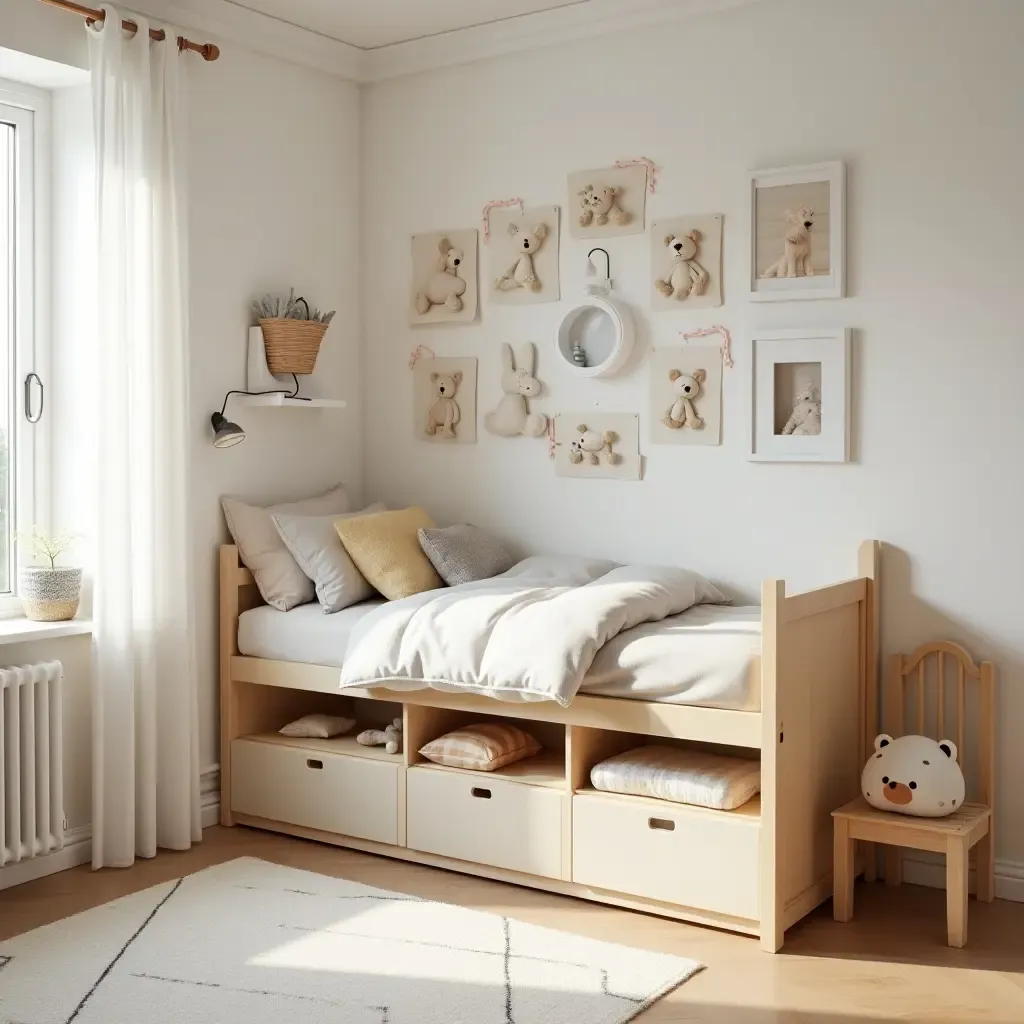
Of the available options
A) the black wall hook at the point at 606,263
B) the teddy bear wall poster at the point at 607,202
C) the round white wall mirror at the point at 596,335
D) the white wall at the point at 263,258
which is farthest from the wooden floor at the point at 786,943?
the teddy bear wall poster at the point at 607,202

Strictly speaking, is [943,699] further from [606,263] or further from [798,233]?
[606,263]

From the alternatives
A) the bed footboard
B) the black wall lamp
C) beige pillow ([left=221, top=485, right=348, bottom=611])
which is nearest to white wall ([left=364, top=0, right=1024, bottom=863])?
the bed footboard

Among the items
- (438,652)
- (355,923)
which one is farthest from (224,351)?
(355,923)

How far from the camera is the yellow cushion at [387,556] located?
3.74 m

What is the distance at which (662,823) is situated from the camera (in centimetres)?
305

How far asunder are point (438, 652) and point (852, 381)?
135 cm

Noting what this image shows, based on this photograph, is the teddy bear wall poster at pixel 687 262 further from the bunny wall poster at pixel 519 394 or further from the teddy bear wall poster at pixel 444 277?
the teddy bear wall poster at pixel 444 277

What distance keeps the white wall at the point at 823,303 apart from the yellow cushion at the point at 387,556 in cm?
40

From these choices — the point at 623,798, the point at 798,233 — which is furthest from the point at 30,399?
the point at 798,233

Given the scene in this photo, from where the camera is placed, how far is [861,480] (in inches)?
133

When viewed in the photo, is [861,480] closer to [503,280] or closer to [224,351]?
[503,280]

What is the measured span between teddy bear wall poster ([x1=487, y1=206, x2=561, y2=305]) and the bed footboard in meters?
1.35

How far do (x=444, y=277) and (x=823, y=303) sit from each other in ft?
4.37

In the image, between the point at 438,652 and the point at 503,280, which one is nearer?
the point at 438,652
